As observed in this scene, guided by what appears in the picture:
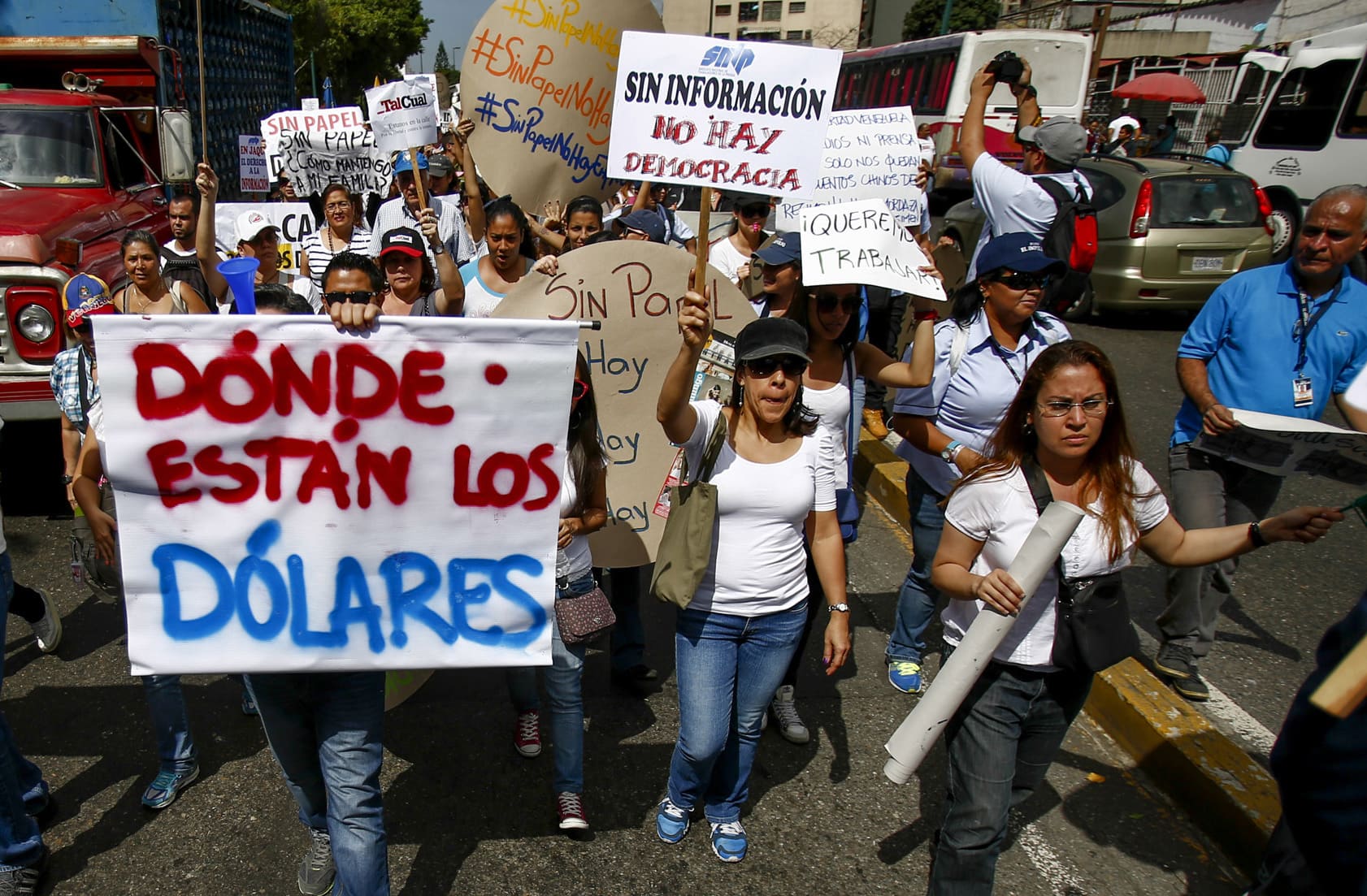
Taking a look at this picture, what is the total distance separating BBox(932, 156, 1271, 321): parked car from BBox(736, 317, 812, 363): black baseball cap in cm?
883

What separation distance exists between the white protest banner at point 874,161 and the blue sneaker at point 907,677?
2.77 metres

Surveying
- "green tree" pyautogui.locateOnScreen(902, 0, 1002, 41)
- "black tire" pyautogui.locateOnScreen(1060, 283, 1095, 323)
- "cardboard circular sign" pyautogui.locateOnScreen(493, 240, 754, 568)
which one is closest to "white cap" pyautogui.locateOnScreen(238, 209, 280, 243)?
"cardboard circular sign" pyautogui.locateOnScreen(493, 240, 754, 568)

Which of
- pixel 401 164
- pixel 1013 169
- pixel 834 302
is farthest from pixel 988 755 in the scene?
pixel 401 164

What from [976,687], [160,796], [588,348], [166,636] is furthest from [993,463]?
[160,796]

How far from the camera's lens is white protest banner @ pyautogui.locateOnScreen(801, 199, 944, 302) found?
344 centimetres

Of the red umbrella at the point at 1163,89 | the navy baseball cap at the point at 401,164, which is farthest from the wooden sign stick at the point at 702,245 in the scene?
the red umbrella at the point at 1163,89

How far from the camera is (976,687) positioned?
8.78 feet

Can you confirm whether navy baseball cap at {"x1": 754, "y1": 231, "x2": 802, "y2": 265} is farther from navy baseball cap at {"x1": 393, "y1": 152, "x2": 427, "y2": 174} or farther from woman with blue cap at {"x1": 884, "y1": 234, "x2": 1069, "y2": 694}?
navy baseball cap at {"x1": 393, "y1": 152, "x2": 427, "y2": 174}

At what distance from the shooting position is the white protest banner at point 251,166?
10750mm

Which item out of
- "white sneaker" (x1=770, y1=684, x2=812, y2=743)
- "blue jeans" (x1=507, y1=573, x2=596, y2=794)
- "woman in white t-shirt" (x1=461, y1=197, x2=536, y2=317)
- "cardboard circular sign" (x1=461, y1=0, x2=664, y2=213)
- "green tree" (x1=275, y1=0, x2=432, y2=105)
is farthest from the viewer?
"green tree" (x1=275, y1=0, x2=432, y2=105)

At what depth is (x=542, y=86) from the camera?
468cm

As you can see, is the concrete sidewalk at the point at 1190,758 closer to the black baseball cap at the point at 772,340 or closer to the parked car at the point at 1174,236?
the black baseball cap at the point at 772,340

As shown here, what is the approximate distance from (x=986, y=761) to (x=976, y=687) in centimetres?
20

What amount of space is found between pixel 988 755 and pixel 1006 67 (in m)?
3.42
